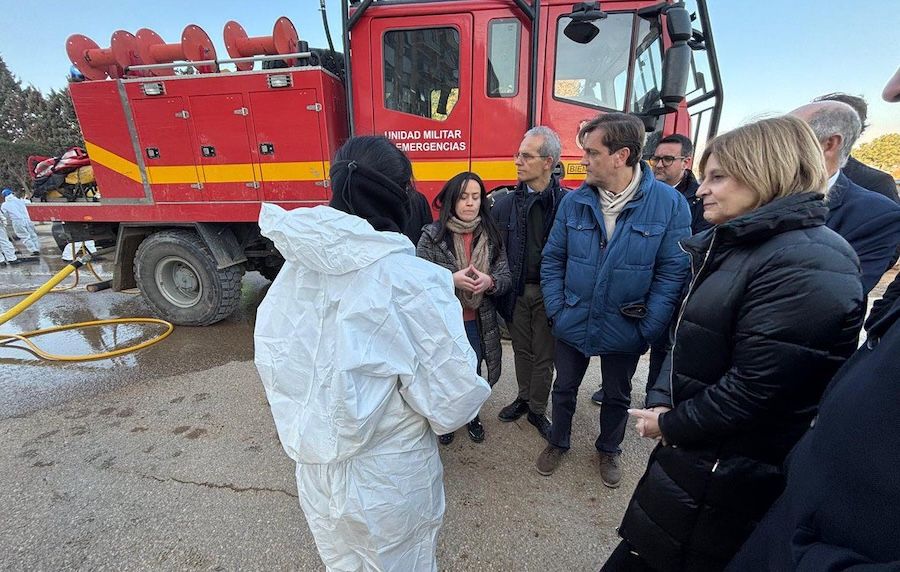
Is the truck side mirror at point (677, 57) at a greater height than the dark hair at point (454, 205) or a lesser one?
greater

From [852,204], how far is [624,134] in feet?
2.96

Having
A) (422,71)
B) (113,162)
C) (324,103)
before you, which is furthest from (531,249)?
(113,162)

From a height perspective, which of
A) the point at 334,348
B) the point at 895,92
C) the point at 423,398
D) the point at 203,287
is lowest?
the point at 203,287

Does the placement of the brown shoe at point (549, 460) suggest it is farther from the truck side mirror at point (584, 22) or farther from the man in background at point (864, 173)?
the truck side mirror at point (584, 22)

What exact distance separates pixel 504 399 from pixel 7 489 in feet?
9.70

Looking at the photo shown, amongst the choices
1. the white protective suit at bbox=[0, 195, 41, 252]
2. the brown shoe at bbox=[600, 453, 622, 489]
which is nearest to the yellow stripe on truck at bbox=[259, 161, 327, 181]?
the brown shoe at bbox=[600, 453, 622, 489]

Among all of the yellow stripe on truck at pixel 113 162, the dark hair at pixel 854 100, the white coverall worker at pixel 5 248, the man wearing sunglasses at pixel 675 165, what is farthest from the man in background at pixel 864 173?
the white coverall worker at pixel 5 248

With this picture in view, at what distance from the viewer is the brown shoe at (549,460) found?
7.20 feet

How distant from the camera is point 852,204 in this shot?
151 centimetres

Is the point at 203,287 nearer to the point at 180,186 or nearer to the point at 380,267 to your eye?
the point at 180,186

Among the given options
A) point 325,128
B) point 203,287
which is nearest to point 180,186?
point 203,287

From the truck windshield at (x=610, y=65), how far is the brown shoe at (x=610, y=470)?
8.82ft

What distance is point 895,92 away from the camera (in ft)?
2.71

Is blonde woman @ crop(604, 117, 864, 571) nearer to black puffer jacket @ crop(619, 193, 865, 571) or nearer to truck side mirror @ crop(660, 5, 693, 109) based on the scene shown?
black puffer jacket @ crop(619, 193, 865, 571)
